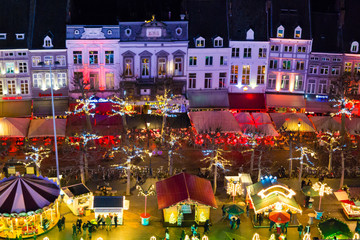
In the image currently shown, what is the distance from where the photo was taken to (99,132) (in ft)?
157

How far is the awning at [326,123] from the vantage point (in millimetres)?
50344

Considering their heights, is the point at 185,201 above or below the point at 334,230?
→ above

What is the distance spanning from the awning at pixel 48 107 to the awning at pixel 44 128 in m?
3.34

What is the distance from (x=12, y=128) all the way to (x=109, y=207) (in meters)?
18.1

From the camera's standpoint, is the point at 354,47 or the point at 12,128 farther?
the point at 354,47

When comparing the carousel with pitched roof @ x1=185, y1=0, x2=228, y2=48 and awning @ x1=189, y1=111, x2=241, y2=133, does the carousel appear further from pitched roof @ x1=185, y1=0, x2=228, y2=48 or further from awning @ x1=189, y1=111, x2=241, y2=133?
pitched roof @ x1=185, y1=0, x2=228, y2=48

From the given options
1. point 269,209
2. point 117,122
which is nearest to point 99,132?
point 117,122

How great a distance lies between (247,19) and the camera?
186ft

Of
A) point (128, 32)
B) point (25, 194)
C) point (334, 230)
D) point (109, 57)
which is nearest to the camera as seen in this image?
point (334, 230)

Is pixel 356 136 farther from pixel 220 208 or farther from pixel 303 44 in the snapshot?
pixel 220 208

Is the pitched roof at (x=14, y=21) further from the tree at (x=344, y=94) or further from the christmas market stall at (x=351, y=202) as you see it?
the christmas market stall at (x=351, y=202)

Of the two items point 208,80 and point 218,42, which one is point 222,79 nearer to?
point 208,80

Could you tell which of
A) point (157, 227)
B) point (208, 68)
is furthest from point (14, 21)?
point (157, 227)

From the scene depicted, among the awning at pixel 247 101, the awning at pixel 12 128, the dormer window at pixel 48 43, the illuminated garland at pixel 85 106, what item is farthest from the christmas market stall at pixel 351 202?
the dormer window at pixel 48 43
